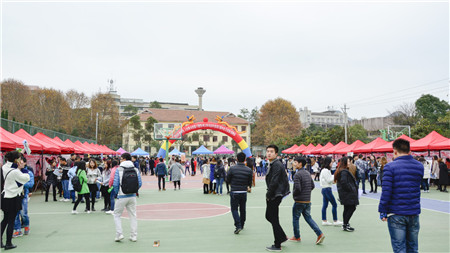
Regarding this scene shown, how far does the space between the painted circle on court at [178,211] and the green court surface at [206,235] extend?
1.13 ft

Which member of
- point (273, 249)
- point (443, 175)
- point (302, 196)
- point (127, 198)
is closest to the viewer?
point (273, 249)

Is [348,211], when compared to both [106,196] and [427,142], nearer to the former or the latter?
[106,196]

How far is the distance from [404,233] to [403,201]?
16.9 inches

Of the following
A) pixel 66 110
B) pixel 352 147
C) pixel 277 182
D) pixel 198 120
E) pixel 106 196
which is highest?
pixel 198 120

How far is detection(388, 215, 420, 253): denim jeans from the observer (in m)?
4.58

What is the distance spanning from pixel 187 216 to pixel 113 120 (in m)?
45.4

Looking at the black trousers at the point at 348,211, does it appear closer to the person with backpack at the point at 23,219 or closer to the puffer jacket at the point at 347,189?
the puffer jacket at the point at 347,189

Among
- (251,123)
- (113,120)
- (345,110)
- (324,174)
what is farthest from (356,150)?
(251,123)

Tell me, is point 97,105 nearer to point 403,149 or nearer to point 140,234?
point 140,234

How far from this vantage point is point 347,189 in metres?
7.95

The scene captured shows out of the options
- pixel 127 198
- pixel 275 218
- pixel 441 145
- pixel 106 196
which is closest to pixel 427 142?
pixel 441 145

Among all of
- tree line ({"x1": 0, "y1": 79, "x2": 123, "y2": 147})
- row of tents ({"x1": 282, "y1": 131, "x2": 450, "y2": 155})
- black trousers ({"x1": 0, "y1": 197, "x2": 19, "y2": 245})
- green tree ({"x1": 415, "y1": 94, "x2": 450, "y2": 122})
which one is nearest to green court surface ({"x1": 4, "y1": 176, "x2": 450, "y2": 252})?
black trousers ({"x1": 0, "y1": 197, "x2": 19, "y2": 245})

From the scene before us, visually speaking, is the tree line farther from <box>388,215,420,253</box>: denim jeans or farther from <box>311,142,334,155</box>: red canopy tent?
<box>388,215,420,253</box>: denim jeans

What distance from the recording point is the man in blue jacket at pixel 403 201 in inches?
181
